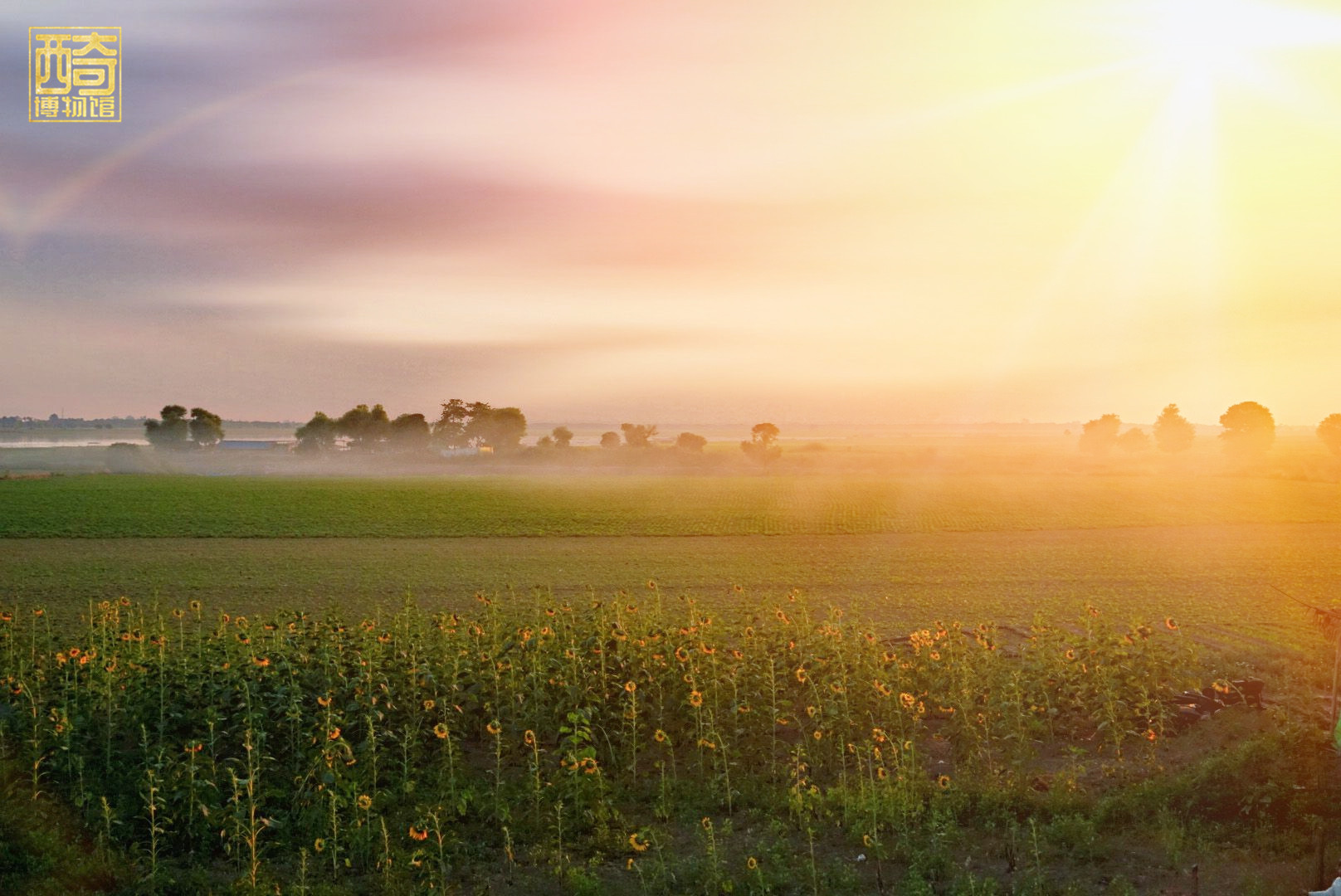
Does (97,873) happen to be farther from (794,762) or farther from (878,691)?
(878,691)

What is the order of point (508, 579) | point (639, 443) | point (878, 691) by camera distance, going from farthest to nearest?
point (639, 443), point (508, 579), point (878, 691)

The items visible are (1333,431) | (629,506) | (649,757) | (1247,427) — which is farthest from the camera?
(1247,427)

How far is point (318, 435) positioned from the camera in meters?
89.1

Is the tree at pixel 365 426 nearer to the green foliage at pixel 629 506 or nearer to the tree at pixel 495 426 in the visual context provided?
the tree at pixel 495 426

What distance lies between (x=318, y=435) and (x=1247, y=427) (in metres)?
91.3

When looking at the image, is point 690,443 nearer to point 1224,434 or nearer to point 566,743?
point 1224,434

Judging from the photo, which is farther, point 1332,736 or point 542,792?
point 1332,736

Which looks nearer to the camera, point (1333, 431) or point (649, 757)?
point (649, 757)

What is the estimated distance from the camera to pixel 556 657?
29.6ft

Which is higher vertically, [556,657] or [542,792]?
[556,657]

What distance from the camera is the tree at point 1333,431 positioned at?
82625 millimetres

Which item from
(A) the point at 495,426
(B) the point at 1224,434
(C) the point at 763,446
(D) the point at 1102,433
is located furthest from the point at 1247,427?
(A) the point at 495,426

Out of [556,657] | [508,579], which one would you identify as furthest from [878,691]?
[508,579]

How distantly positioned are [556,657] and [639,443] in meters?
84.1
